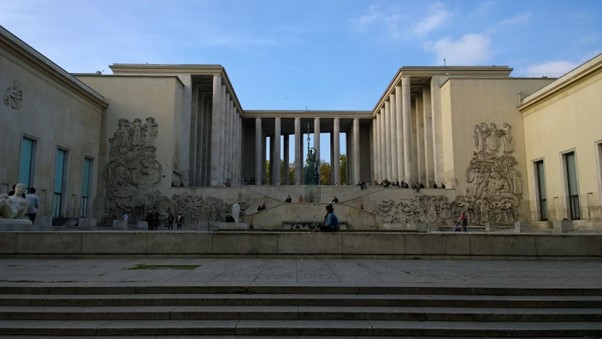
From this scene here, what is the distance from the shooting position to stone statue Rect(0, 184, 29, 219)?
13.9 m

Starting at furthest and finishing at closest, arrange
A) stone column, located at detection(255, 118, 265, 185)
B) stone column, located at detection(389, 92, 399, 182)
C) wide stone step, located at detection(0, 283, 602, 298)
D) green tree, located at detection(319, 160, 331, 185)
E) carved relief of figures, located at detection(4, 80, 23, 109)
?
green tree, located at detection(319, 160, 331, 185) < stone column, located at detection(255, 118, 265, 185) < stone column, located at detection(389, 92, 399, 182) < carved relief of figures, located at detection(4, 80, 23, 109) < wide stone step, located at detection(0, 283, 602, 298)

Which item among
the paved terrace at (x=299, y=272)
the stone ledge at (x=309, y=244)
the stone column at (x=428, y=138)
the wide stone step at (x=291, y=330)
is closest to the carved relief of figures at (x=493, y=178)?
the stone column at (x=428, y=138)

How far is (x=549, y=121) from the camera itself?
32.2 m

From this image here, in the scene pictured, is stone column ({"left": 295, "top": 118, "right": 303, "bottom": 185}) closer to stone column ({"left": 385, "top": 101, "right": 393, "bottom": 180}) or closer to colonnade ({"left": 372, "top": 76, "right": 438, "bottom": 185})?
colonnade ({"left": 372, "top": 76, "right": 438, "bottom": 185})

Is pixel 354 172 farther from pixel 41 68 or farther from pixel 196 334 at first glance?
pixel 196 334

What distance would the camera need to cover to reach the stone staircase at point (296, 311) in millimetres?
5488

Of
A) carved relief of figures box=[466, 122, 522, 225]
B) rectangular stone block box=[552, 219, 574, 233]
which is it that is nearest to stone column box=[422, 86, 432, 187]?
carved relief of figures box=[466, 122, 522, 225]

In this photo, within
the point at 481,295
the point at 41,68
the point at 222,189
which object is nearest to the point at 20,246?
the point at 481,295

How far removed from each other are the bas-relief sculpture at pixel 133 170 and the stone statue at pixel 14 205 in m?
18.9

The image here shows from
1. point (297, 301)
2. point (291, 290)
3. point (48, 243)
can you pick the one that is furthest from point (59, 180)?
point (297, 301)

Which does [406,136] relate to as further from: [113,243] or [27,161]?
[113,243]

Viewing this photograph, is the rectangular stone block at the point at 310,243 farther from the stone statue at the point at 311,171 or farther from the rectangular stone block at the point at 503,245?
the stone statue at the point at 311,171

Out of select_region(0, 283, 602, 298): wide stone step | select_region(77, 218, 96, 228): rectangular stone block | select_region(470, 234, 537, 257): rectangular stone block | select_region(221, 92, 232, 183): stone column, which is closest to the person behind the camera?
select_region(0, 283, 602, 298): wide stone step

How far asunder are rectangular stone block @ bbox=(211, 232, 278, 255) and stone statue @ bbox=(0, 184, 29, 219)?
7221mm
